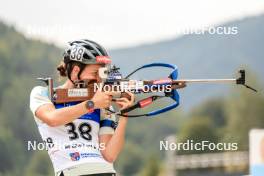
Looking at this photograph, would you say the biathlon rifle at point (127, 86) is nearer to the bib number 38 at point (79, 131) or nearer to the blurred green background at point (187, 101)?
the bib number 38 at point (79, 131)

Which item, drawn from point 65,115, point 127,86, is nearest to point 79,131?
point 65,115

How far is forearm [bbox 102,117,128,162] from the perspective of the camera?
4156mm

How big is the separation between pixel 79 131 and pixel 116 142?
0.18 meters

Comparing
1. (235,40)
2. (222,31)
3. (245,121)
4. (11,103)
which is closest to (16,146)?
(11,103)

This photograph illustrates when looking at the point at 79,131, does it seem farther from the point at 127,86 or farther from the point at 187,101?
the point at 187,101

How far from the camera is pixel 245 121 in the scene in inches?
1764

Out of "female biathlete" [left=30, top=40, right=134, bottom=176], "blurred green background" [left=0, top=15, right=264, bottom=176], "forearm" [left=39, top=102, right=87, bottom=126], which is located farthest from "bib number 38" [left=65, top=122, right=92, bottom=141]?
"blurred green background" [left=0, top=15, right=264, bottom=176]

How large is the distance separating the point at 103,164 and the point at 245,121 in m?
41.0

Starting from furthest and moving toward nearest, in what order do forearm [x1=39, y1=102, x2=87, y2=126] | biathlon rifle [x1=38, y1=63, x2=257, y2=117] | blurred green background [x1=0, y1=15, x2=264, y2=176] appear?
blurred green background [x1=0, y1=15, x2=264, y2=176] < biathlon rifle [x1=38, y1=63, x2=257, y2=117] < forearm [x1=39, y1=102, x2=87, y2=126]

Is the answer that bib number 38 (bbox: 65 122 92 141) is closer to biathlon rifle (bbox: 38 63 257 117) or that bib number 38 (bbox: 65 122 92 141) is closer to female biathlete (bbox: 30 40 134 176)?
female biathlete (bbox: 30 40 134 176)

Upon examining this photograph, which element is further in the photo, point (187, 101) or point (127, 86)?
point (187, 101)

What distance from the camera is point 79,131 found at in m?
4.22

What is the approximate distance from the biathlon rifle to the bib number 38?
117 mm

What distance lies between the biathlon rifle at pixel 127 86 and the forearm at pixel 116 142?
5 centimetres
